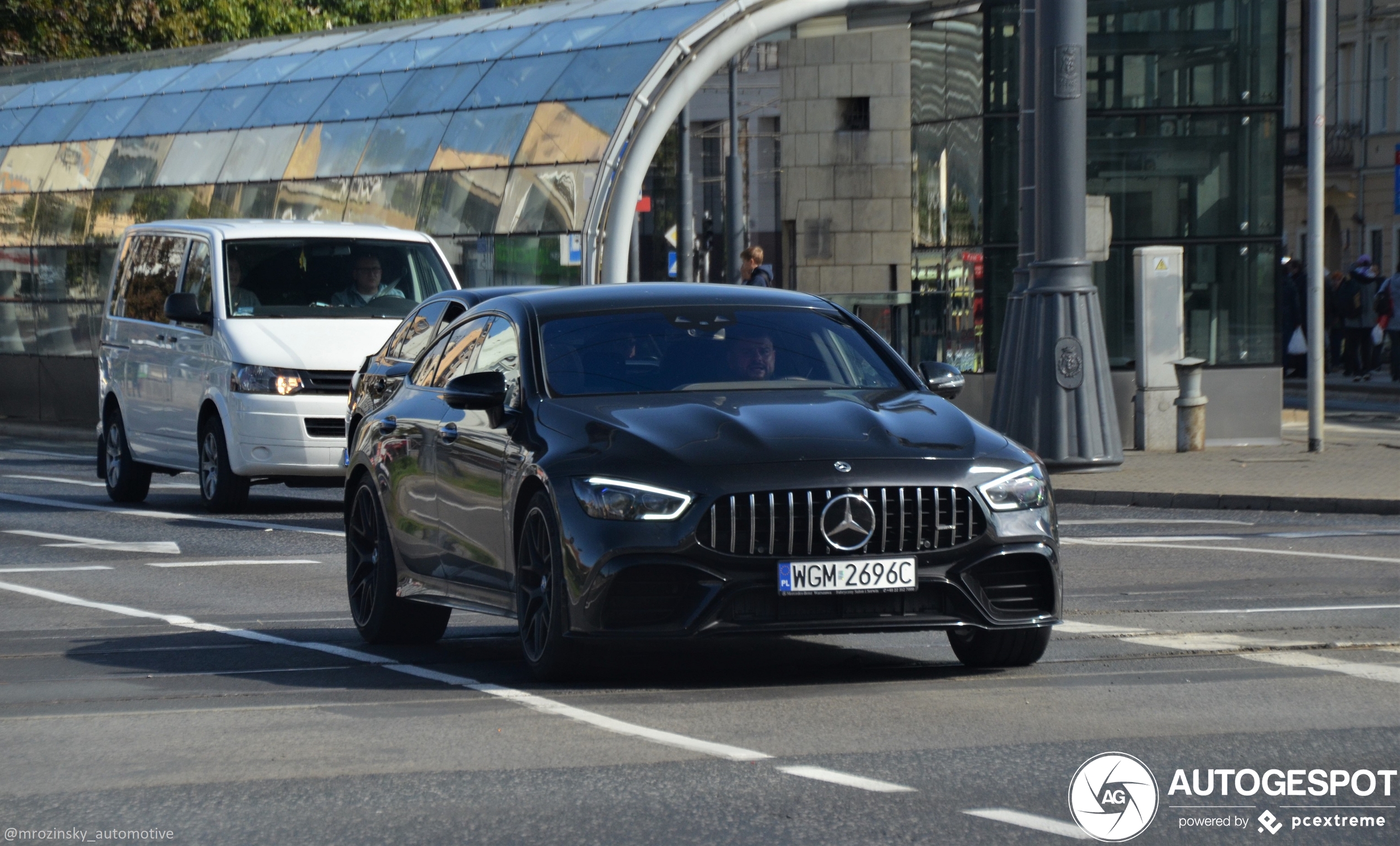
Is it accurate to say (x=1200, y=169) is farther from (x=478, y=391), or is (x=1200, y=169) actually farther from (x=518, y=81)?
(x=478, y=391)

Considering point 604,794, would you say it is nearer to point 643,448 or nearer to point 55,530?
point 643,448

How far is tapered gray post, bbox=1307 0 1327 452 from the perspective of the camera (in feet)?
69.4

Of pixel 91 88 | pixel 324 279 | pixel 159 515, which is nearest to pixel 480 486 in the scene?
pixel 159 515

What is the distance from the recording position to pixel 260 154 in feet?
98.9

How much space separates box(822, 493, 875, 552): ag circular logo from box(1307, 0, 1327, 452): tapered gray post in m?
13.8

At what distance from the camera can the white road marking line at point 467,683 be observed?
7152mm

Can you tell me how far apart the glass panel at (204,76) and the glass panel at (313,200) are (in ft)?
11.4

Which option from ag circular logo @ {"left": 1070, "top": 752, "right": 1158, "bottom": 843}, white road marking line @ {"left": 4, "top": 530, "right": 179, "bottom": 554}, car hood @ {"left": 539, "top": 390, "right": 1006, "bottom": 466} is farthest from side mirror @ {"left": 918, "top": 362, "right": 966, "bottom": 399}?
white road marking line @ {"left": 4, "top": 530, "right": 179, "bottom": 554}

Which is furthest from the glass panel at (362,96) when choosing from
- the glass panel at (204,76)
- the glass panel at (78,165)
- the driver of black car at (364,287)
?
the driver of black car at (364,287)

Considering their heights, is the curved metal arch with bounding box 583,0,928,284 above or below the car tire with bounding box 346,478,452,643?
above

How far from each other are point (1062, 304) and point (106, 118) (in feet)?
57.7

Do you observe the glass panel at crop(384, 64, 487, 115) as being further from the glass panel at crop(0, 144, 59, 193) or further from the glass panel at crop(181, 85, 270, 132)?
the glass panel at crop(0, 144, 59, 193)

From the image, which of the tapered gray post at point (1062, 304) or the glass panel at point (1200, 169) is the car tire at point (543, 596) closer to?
the tapered gray post at point (1062, 304)

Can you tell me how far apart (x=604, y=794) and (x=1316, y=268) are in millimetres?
16077
